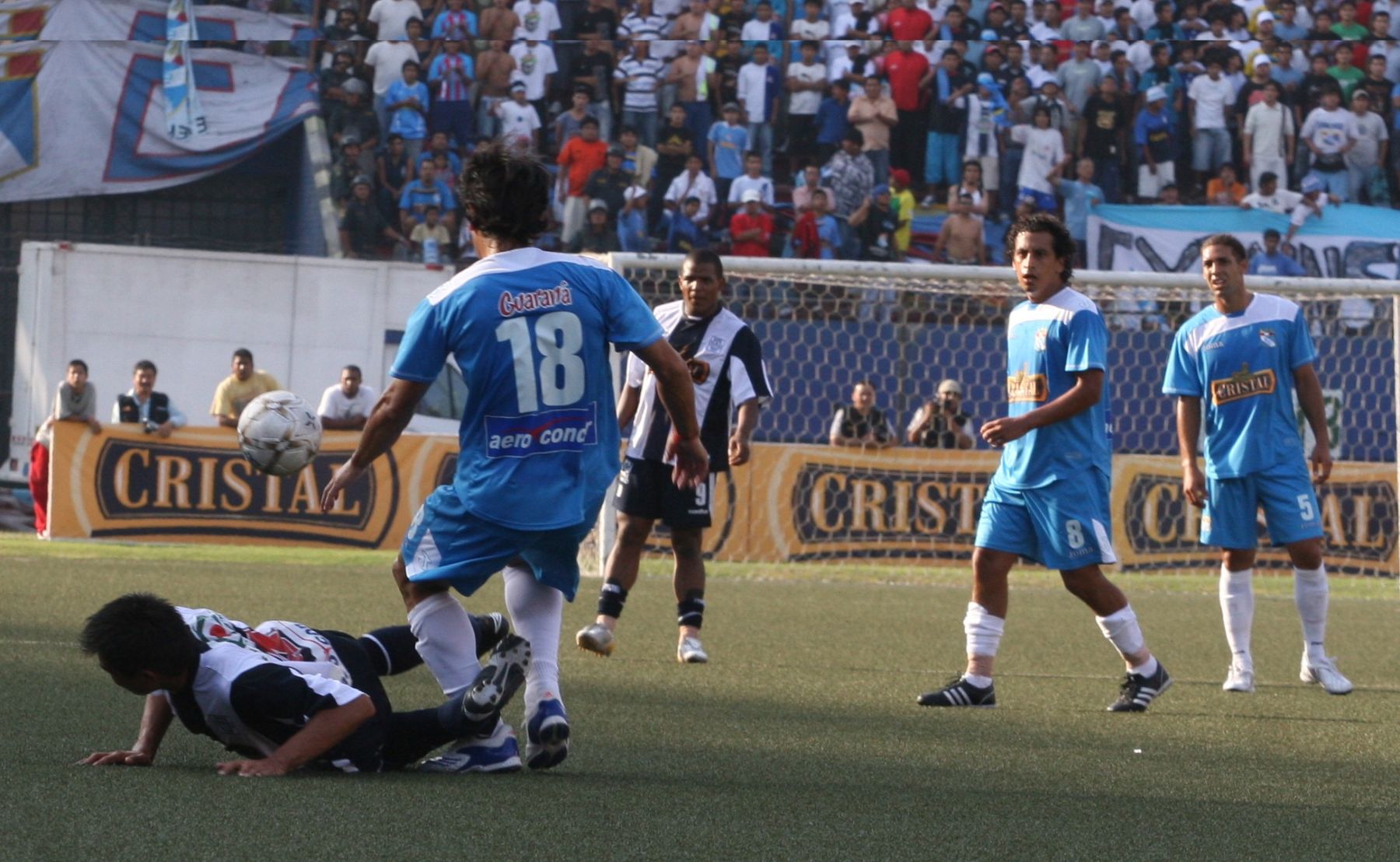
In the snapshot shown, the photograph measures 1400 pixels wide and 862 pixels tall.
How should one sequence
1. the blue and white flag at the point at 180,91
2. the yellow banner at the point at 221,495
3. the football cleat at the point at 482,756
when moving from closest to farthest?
the football cleat at the point at 482,756
the yellow banner at the point at 221,495
the blue and white flag at the point at 180,91

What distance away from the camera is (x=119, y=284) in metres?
17.9

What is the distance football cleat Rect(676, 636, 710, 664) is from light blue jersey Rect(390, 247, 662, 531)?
3.03 m

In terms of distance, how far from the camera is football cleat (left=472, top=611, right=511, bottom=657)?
495 cm

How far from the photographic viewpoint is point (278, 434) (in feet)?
16.7

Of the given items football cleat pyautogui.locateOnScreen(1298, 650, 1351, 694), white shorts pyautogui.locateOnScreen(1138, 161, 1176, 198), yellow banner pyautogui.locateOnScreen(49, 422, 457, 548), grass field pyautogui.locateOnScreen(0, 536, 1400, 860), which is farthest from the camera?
white shorts pyautogui.locateOnScreen(1138, 161, 1176, 198)

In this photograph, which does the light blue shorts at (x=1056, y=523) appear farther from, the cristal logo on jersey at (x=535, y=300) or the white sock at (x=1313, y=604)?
the cristal logo on jersey at (x=535, y=300)

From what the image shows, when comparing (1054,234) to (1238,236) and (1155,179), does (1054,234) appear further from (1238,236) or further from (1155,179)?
(1155,179)

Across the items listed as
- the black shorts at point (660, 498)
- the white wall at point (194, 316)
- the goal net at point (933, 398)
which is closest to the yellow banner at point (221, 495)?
the goal net at point (933, 398)

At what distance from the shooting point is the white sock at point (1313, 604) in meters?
7.21

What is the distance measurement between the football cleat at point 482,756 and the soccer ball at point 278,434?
1071mm

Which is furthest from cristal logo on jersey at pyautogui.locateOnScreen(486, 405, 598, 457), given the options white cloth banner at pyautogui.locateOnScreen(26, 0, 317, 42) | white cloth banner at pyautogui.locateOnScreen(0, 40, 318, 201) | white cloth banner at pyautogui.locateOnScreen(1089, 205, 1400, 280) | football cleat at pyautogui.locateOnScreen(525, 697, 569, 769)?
white cloth banner at pyautogui.locateOnScreen(26, 0, 317, 42)

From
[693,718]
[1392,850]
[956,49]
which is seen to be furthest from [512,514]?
[956,49]

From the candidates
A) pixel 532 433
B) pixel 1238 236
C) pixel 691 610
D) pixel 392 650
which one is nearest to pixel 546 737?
pixel 392 650

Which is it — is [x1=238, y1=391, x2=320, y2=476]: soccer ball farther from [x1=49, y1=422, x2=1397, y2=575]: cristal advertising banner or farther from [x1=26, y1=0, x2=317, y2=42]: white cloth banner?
[x1=26, y1=0, x2=317, y2=42]: white cloth banner
